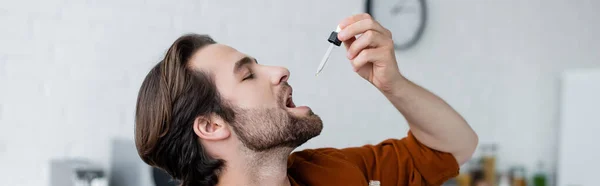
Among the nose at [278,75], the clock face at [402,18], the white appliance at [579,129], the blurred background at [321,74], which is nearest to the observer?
the nose at [278,75]

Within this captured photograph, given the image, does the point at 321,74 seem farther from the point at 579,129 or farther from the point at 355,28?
the point at 579,129

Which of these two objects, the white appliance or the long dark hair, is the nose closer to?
the long dark hair

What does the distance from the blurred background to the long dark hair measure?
1.88 feet

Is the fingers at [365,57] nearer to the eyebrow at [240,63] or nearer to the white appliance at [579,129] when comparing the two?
the eyebrow at [240,63]

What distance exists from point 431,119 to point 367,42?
1.02 feet

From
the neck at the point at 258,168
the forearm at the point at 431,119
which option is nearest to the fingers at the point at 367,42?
the forearm at the point at 431,119

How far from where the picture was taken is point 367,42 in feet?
4.13

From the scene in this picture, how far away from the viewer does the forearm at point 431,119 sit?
1.44m

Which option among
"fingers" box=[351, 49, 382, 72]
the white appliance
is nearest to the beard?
"fingers" box=[351, 49, 382, 72]

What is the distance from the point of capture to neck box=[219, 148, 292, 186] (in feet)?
4.49

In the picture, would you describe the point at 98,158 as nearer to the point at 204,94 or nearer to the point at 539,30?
the point at 204,94

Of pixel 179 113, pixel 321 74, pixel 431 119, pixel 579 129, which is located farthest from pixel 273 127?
pixel 579 129

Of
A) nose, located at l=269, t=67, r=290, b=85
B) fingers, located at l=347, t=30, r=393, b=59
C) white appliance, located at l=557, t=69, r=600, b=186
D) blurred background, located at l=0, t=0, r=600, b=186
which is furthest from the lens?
white appliance, located at l=557, t=69, r=600, b=186

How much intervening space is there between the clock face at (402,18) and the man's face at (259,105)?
4.26 ft
